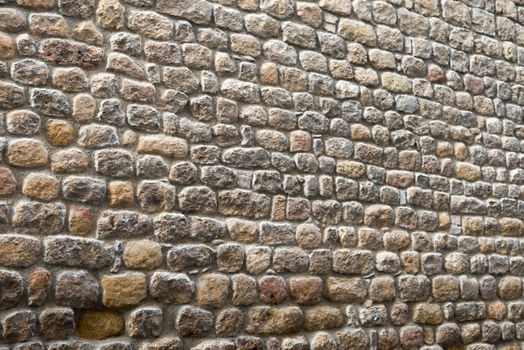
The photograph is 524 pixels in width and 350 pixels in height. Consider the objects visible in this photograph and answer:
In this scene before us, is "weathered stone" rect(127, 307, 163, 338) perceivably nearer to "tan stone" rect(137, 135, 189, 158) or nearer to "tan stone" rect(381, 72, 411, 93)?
"tan stone" rect(137, 135, 189, 158)

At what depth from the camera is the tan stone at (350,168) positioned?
11.9 feet

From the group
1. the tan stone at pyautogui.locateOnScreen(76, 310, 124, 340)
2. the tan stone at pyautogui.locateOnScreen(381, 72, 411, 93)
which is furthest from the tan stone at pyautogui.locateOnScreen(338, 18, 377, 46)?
the tan stone at pyautogui.locateOnScreen(76, 310, 124, 340)

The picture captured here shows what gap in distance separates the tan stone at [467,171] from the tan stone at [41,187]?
105 inches

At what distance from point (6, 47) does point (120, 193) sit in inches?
33.1

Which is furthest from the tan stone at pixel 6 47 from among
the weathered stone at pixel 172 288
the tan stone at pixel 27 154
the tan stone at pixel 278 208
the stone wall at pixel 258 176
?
the tan stone at pixel 278 208

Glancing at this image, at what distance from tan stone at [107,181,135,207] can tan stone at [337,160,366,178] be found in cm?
128

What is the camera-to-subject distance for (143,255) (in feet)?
9.58

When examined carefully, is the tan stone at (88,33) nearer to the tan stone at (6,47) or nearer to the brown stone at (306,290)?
the tan stone at (6,47)

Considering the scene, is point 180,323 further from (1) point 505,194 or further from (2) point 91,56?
(1) point 505,194

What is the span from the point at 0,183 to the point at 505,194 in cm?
337

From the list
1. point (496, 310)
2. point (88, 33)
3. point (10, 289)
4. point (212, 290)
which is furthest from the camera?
point (496, 310)

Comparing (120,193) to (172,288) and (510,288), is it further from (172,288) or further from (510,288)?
(510,288)

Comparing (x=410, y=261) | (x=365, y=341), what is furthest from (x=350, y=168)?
(x=365, y=341)

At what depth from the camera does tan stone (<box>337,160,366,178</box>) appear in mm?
3615
